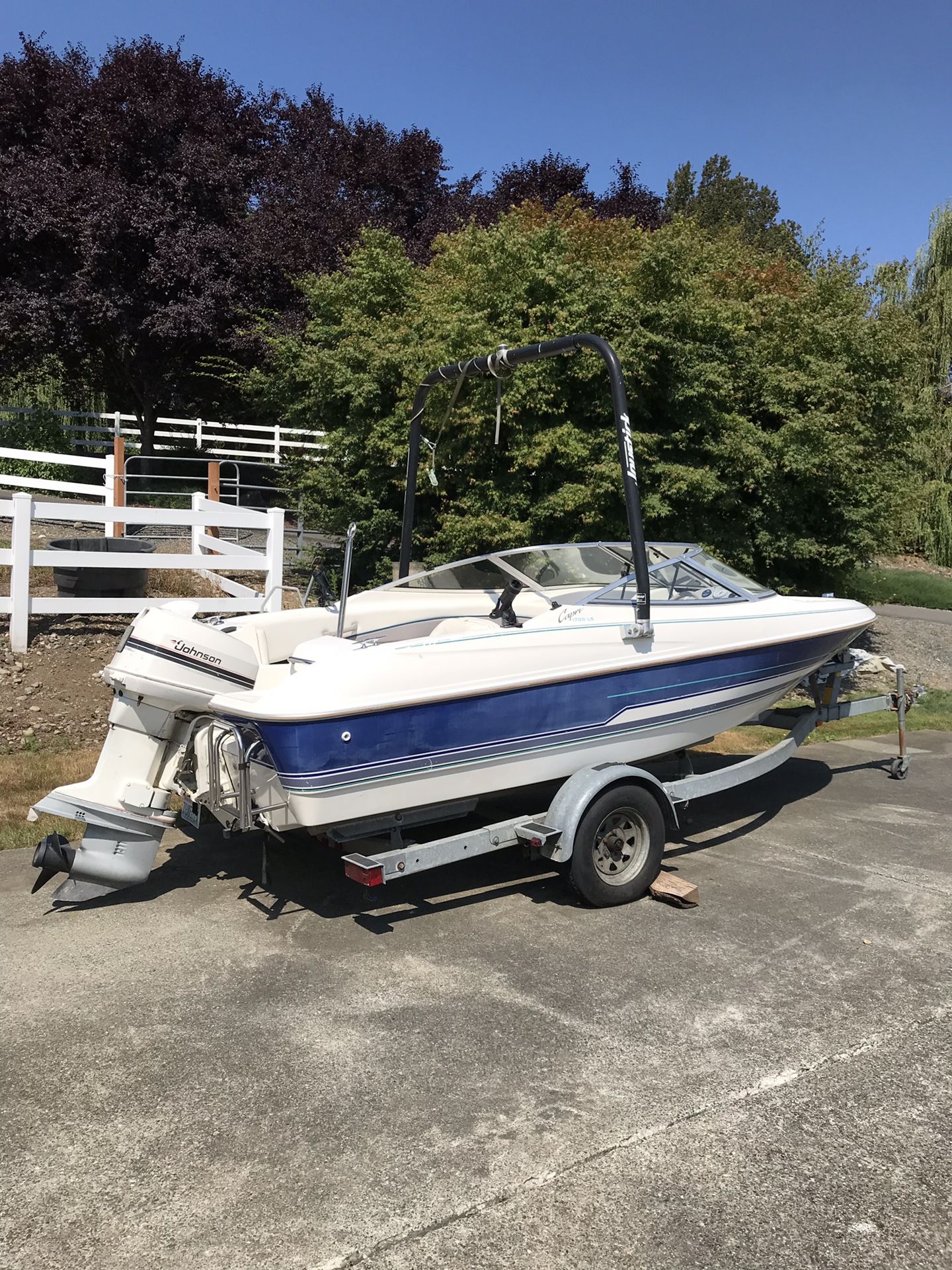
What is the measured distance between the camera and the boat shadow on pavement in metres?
5.30

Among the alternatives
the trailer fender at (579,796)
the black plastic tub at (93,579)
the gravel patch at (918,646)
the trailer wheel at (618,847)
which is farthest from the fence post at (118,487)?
the gravel patch at (918,646)

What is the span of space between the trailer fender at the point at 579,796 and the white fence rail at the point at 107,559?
2859 mm

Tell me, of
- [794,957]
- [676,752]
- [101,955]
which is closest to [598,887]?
[794,957]

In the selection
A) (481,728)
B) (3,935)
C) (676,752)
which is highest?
(481,728)

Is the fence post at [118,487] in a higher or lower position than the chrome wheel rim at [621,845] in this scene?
higher

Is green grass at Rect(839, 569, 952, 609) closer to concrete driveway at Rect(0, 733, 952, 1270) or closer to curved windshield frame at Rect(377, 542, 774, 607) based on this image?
curved windshield frame at Rect(377, 542, 774, 607)

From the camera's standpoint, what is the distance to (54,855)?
15.9ft

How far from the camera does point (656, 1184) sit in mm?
3070

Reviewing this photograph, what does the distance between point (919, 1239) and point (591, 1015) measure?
152 cm

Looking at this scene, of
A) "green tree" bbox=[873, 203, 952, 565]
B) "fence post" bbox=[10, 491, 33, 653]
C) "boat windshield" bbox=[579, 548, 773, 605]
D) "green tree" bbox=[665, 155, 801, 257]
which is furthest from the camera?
"green tree" bbox=[665, 155, 801, 257]

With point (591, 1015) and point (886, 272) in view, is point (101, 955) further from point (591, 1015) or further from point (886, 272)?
point (886, 272)

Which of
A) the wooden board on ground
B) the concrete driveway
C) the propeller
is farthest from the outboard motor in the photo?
the wooden board on ground

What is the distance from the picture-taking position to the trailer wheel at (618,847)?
5.21 m

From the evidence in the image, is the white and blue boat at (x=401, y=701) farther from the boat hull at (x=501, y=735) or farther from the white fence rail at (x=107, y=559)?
the white fence rail at (x=107, y=559)
